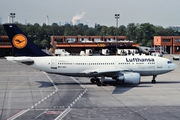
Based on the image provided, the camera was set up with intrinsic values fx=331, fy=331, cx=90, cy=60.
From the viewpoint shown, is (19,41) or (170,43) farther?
(170,43)

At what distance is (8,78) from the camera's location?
5525 cm

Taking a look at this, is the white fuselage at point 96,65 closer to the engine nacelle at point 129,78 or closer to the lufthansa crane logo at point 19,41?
the engine nacelle at point 129,78

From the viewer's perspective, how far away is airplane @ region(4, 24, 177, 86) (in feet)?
150

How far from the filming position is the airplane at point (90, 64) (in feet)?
150

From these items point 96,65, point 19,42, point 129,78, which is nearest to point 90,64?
point 96,65

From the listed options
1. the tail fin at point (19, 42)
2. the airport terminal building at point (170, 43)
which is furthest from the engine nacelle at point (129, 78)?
the airport terminal building at point (170, 43)

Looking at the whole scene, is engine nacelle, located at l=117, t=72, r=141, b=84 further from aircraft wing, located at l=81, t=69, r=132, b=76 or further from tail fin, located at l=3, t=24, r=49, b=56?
tail fin, located at l=3, t=24, r=49, b=56

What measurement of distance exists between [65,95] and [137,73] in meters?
12.0

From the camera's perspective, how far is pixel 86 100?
37000mm

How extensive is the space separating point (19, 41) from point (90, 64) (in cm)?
1053

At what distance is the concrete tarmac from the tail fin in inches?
189

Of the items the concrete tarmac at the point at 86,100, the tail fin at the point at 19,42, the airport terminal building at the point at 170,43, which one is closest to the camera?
the concrete tarmac at the point at 86,100

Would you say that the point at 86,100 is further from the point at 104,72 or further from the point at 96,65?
the point at 96,65

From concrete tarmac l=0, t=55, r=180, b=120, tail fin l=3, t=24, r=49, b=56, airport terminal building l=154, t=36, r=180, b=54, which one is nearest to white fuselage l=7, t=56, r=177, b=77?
tail fin l=3, t=24, r=49, b=56
